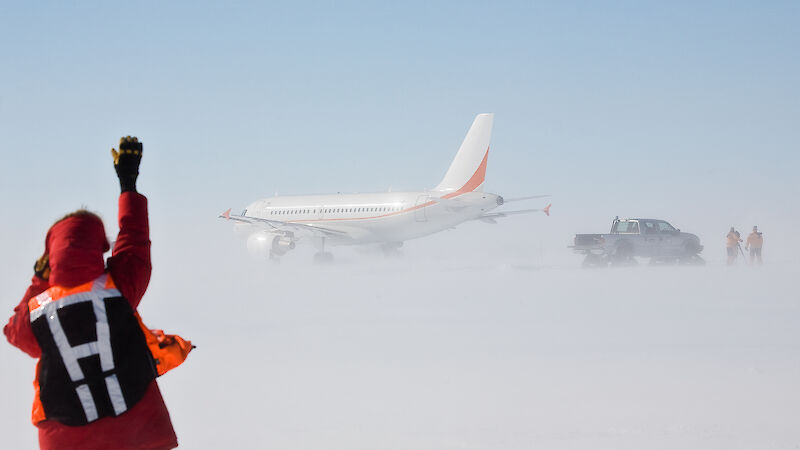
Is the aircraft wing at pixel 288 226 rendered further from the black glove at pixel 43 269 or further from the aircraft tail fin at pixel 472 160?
the black glove at pixel 43 269

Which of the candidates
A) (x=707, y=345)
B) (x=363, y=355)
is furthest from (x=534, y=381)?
(x=707, y=345)

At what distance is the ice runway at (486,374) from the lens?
18.9 ft

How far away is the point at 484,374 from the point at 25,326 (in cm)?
561

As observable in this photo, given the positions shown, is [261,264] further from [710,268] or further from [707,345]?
[707,345]

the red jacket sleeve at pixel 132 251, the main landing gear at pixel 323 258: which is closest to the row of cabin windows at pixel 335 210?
the main landing gear at pixel 323 258

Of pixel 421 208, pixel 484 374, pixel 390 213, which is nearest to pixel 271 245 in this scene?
pixel 390 213

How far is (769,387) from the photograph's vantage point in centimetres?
701

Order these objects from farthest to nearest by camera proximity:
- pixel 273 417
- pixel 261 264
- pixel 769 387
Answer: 1. pixel 261 264
2. pixel 769 387
3. pixel 273 417

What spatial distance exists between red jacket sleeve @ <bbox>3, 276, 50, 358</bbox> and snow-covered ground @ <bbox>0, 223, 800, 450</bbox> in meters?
1.02

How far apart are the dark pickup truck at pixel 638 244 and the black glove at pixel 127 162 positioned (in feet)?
73.2

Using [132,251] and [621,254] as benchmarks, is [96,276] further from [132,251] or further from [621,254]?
[621,254]

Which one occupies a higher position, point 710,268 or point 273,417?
point 710,268

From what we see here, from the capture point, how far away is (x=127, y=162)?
3051 millimetres

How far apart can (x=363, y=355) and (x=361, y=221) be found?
76.9 ft
